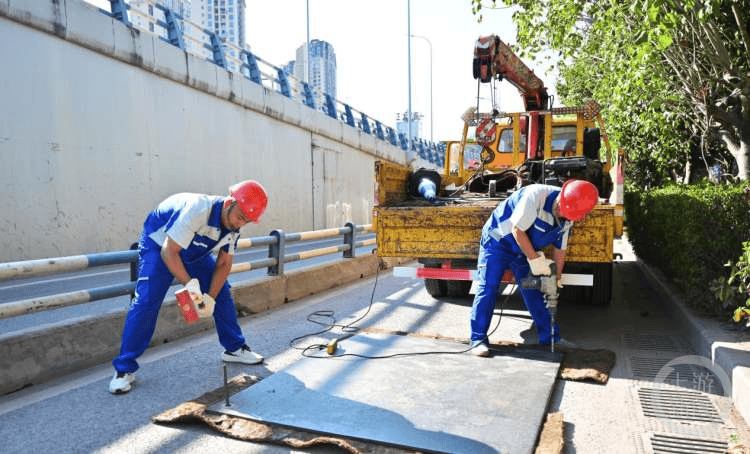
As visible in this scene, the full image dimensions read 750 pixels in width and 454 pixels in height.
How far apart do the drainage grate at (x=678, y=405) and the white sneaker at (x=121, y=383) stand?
3604 millimetres

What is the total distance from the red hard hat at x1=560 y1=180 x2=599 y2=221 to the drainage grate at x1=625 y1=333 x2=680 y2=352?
1709mm

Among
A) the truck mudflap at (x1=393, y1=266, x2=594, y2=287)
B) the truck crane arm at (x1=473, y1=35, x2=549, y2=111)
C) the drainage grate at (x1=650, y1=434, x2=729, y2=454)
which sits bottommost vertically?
the drainage grate at (x1=650, y1=434, x2=729, y2=454)

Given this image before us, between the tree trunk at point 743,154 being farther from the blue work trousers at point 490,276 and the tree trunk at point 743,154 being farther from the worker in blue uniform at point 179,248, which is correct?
the worker in blue uniform at point 179,248

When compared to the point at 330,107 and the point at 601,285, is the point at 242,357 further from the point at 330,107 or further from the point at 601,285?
the point at 330,107

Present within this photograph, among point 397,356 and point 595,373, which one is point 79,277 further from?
point 595,373

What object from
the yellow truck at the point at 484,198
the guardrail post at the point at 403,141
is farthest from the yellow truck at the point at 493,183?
the guardrail post at the point at 403,141

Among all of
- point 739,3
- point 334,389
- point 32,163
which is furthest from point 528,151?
point 32,163

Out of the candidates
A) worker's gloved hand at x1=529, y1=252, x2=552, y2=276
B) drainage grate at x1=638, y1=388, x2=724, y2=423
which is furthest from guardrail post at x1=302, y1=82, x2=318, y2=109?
drainage grate at x1=638, y1=388, x2=724, y2=423

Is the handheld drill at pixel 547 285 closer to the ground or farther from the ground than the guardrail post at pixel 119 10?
closer to the ground

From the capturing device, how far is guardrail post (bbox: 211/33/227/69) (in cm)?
1591

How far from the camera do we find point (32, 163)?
10141mm

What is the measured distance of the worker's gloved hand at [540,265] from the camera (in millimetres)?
4879

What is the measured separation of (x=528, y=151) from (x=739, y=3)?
2.97m

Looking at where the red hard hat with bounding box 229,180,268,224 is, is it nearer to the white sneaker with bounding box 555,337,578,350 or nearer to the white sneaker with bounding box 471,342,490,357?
the white sneaker with bounding box 471,342,490,357
